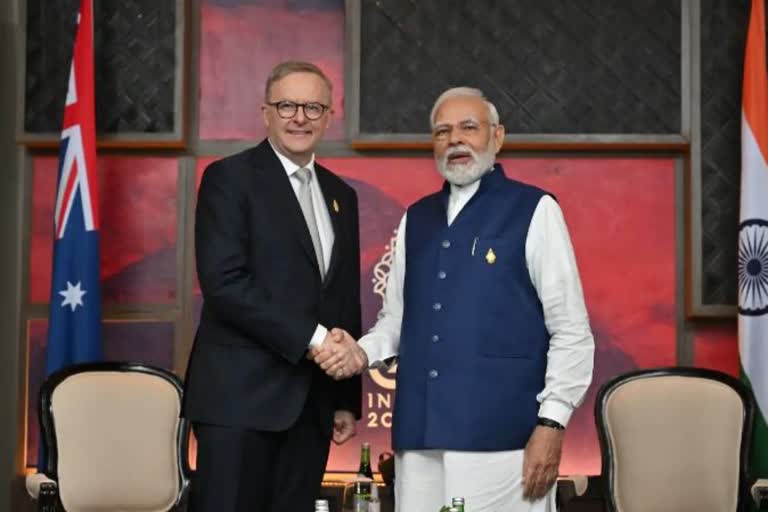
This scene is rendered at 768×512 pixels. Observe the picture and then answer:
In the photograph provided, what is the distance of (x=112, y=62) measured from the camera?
→ 4.52m

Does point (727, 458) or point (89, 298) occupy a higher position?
point (89, 298)

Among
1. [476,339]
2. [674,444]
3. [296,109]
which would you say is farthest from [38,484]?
[674,444]

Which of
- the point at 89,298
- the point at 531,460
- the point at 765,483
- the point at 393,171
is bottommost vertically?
the point at 765,483

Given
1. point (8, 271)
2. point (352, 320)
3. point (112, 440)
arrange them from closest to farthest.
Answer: point (352, 320) < point (112, 440) < point (8, 271)

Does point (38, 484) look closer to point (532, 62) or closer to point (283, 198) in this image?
point (283, 198)

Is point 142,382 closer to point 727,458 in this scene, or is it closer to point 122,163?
point 122,163

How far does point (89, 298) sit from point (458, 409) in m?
2.08

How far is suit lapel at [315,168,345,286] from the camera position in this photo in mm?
2854

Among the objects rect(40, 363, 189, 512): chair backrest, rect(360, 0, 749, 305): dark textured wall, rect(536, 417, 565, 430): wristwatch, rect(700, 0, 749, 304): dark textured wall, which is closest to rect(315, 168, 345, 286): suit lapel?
rect(536, 417, 565, 430): wristwatch

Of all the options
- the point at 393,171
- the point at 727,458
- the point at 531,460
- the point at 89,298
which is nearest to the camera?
the point at 531,460

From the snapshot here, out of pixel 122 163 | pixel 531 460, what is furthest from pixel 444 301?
pixel 122 163

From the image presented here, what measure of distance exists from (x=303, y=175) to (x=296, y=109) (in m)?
0.17

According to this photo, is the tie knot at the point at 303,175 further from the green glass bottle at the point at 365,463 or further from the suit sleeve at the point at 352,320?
the green glass bottle at the point at 365,463

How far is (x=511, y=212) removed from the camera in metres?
2.77
